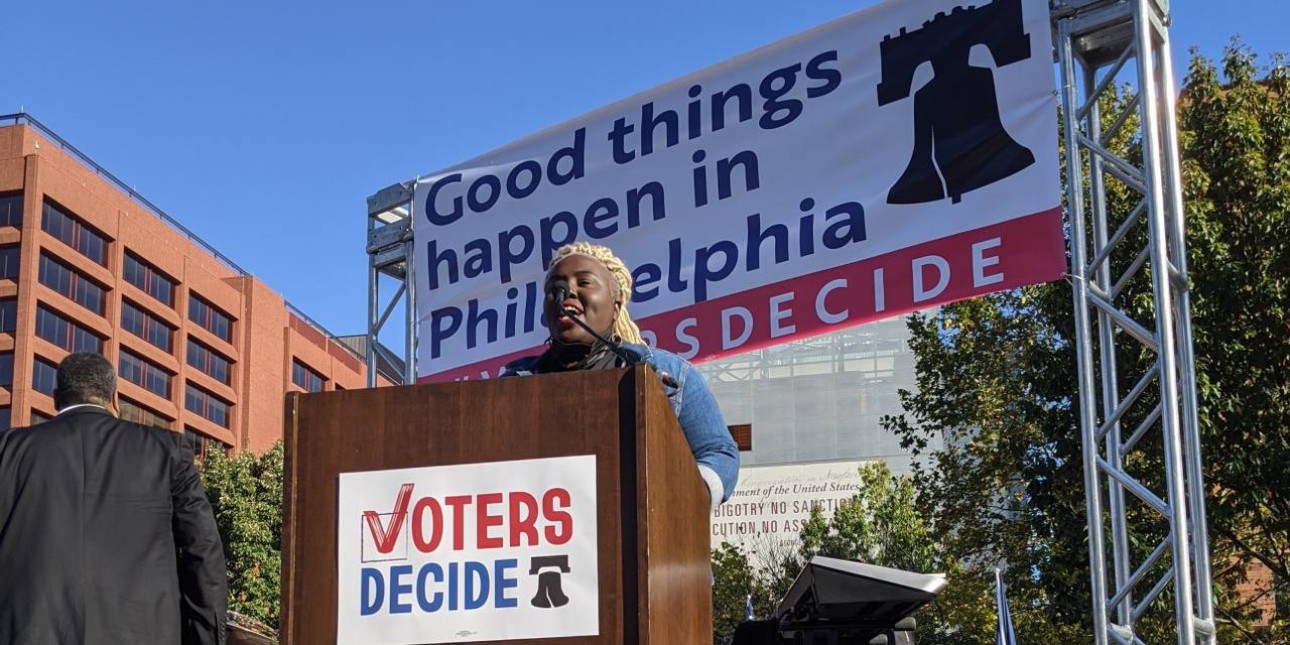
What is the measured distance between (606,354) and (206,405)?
62822mm

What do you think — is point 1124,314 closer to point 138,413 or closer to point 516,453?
point 516,453

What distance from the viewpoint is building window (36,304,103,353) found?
51.7 meters

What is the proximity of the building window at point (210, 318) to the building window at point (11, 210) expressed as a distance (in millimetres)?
10982

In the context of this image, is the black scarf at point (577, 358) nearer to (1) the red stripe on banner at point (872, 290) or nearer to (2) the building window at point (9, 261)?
(1) the red stripe on banner at point (872, 290)

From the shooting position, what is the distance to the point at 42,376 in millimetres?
51812

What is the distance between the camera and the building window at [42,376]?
51188 millimetres

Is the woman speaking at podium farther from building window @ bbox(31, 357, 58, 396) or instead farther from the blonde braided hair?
building window @ bbox(31, 357, 58, 396)

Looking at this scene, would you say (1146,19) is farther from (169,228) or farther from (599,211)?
(169,228)

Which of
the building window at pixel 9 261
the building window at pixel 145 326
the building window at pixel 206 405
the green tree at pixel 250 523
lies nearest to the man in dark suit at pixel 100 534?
the green tree at pixel 250 523

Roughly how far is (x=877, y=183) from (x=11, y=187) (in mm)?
49987

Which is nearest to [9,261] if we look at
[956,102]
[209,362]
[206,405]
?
[209,362]

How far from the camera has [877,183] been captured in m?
7.69

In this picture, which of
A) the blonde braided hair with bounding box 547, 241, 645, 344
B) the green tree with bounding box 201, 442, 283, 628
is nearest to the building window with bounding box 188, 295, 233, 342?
the green tree with bounding box 201, 442, 283, 628

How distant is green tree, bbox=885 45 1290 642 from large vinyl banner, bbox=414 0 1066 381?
6081 mm
